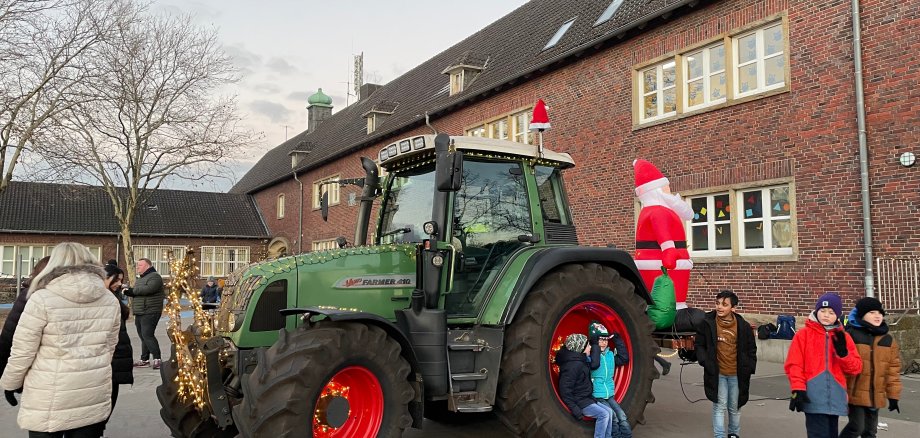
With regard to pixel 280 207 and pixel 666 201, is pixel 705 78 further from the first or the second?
pixel 280 207

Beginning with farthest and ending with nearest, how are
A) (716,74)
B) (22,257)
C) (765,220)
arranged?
(22,257) < (716,74) < (765,220)

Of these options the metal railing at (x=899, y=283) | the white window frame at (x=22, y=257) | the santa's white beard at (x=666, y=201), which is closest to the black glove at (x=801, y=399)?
the santa's white beard at (x=666, y=201)

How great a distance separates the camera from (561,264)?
17.7ft

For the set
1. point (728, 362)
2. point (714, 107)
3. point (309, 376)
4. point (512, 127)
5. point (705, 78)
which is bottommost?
point (728, 362)

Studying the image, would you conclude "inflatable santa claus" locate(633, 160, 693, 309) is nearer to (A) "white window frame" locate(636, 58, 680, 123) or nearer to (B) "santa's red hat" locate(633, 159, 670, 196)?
(B) "santa's red hat" locate(633, 159, 670, 196)

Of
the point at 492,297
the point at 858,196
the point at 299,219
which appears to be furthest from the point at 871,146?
the point at 299,219

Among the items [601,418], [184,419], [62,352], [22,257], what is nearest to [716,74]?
[601,418]

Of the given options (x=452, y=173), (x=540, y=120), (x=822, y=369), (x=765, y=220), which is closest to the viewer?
(x=452, y=173)

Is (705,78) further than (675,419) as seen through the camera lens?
Yes

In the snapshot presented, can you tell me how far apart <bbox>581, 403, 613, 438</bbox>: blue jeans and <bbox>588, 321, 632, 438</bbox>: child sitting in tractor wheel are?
0.27 ft

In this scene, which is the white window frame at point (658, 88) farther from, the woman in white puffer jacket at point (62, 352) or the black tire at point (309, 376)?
the woman in white puffer jacket at point (62, 352)

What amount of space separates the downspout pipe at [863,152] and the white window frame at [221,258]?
34085 mm

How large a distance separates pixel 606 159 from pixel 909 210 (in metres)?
6.12

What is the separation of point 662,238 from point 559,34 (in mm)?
12265
